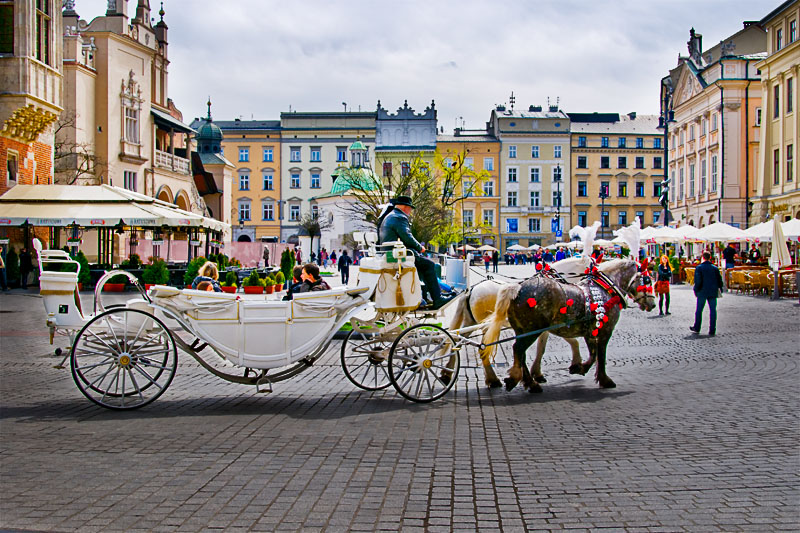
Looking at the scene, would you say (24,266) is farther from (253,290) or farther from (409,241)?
(409,241)

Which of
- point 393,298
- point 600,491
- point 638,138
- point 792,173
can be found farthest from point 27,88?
point 638,138

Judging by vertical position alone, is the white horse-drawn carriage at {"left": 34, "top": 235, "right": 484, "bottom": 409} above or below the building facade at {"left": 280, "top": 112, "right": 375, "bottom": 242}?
below

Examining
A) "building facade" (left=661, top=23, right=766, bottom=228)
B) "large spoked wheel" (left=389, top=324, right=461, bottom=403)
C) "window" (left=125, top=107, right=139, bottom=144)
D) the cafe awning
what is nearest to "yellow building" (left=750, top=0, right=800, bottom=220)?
"building facade" (left=661, top=23, right=766, bottom=228)

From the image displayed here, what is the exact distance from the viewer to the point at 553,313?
8.96 metres

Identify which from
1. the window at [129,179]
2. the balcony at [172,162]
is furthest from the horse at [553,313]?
the balcony at [172,162]

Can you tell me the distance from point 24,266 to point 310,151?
69.0 meters

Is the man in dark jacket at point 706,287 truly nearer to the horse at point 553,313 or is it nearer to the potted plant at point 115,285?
the horse at point 553,313

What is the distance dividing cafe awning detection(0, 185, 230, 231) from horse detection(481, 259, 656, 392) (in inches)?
672

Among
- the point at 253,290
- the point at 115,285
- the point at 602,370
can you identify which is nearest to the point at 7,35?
the point at 115,285

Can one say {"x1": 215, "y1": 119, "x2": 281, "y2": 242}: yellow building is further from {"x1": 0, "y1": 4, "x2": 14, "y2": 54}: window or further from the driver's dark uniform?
the driver's dark uniform

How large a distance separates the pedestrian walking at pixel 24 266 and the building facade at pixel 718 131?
46.5 m

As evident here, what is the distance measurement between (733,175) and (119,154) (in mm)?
45662

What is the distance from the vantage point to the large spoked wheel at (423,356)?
26.8ft

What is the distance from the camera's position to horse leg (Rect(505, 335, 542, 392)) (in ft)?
29.1
